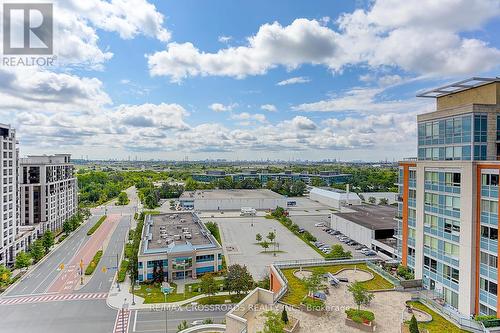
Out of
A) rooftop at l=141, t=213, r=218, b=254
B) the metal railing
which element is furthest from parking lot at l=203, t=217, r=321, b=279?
the metal railing

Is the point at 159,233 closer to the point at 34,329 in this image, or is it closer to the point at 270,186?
the point at 34,329

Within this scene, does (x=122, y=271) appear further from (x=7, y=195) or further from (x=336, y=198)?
(x=336, y=198)

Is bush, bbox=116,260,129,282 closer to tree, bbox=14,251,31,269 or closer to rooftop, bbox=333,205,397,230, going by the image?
tree, bbox=14,251,31,269

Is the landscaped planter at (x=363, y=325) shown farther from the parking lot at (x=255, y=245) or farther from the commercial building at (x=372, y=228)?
the commercial building at (x=372, y=228)

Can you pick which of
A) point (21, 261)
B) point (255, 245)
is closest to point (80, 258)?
point (21, 261)

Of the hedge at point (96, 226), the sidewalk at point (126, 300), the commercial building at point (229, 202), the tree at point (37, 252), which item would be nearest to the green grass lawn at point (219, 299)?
the sidewalk at point (126, 300)

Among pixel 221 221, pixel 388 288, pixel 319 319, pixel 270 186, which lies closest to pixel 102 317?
pixel 319 319
